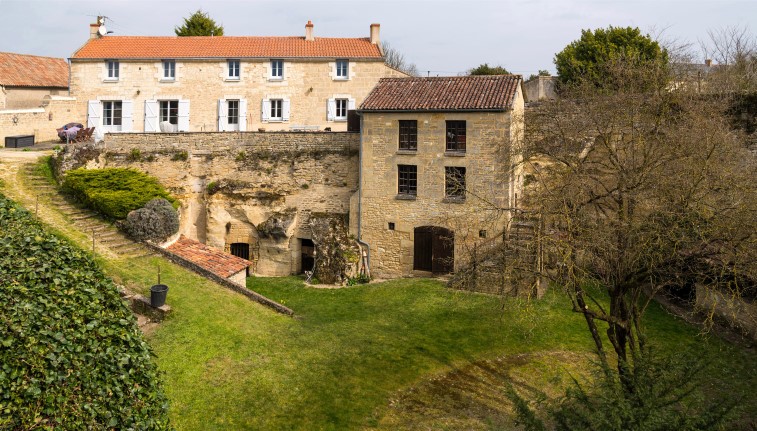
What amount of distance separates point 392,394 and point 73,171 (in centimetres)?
1494

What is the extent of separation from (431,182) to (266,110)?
38.9 feet

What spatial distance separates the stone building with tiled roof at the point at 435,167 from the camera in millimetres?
21297

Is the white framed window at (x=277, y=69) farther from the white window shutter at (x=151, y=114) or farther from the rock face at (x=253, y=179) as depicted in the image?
the rock face at (x=253, y=179)

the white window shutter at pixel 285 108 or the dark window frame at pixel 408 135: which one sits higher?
the white window shutter at pixel 285 108

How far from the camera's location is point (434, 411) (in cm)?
1226

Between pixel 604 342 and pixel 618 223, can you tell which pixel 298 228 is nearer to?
pixel 604 342

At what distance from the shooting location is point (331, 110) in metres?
29.8

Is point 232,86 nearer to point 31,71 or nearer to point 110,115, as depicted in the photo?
point 110,115

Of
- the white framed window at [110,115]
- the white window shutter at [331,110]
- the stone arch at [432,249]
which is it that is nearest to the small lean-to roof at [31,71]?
the white framed window at [110,115]

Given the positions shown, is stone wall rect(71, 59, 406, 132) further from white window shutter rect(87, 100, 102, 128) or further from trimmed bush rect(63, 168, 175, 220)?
trimmed bush rect(63, 168, 175, 220)

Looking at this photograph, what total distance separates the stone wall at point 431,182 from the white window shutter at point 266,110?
9043mm

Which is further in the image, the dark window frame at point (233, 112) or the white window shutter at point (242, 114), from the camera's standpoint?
the dark window frame at point (233, 112)

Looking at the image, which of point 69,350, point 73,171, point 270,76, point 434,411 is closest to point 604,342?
point 434,411

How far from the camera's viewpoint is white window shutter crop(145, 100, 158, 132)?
29.6 metres
